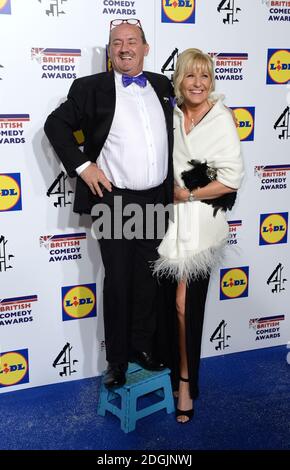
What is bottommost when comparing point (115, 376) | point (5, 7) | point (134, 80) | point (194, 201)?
point (115, 376)

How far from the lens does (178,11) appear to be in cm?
244

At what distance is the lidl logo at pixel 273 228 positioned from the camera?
2855mm

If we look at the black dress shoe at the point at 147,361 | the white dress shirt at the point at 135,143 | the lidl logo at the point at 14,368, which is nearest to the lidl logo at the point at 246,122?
the white dress shirt at the point at 135,143

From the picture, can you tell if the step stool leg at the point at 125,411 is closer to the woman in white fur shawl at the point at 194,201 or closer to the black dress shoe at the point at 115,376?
the black dress shoe at the point at 115,376

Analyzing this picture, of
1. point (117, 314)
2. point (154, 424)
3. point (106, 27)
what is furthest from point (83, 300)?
point (106, 27)

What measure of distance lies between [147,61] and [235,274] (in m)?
1.17

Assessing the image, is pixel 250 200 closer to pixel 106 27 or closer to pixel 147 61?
pixel 147 61

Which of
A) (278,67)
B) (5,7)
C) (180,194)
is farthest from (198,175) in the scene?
(5,7)

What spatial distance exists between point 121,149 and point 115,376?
0.93 meters

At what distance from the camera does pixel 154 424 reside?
7.56ft

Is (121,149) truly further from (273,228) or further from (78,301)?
(273,228)

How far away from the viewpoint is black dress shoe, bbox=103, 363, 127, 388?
227 cm

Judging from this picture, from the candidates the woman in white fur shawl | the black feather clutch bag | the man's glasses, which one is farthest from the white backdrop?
the black feather clutch bag

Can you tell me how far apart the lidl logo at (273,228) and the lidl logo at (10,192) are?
1.24 metres
